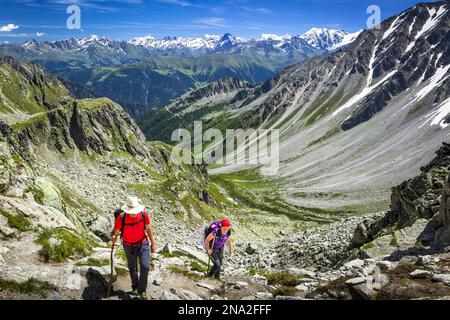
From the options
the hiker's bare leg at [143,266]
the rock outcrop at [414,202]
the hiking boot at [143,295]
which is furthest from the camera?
the rock outcrop at [414,202]

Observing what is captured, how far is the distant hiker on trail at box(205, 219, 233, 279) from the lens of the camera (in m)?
20.3

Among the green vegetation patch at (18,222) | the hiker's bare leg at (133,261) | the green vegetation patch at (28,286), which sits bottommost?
the green vegetation patch at (28,286)

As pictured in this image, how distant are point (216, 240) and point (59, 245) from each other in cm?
788

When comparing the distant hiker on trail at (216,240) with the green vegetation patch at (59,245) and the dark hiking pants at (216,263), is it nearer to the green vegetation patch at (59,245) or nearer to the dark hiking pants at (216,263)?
the dark hiking pants at (216,263)

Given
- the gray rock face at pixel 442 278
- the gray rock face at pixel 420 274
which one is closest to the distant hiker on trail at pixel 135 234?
the gray rock face at pixel 420 274

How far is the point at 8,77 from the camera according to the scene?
18388cm

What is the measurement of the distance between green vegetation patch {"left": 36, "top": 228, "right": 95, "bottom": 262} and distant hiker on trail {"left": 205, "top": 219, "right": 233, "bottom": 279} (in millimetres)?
6196

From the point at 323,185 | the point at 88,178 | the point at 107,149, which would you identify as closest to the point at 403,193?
the point at 88,178

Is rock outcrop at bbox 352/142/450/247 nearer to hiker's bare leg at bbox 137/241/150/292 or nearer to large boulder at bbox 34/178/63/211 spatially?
hiker's bare leg at bbox 137/241/150/292

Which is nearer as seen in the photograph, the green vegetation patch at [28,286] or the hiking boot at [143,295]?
the green vegetation patch at [28,286]

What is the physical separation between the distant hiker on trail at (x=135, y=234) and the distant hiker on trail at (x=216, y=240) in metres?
Answer: 5.17

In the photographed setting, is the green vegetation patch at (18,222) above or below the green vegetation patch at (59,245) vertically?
above

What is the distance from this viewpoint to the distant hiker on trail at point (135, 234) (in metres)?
15.5
